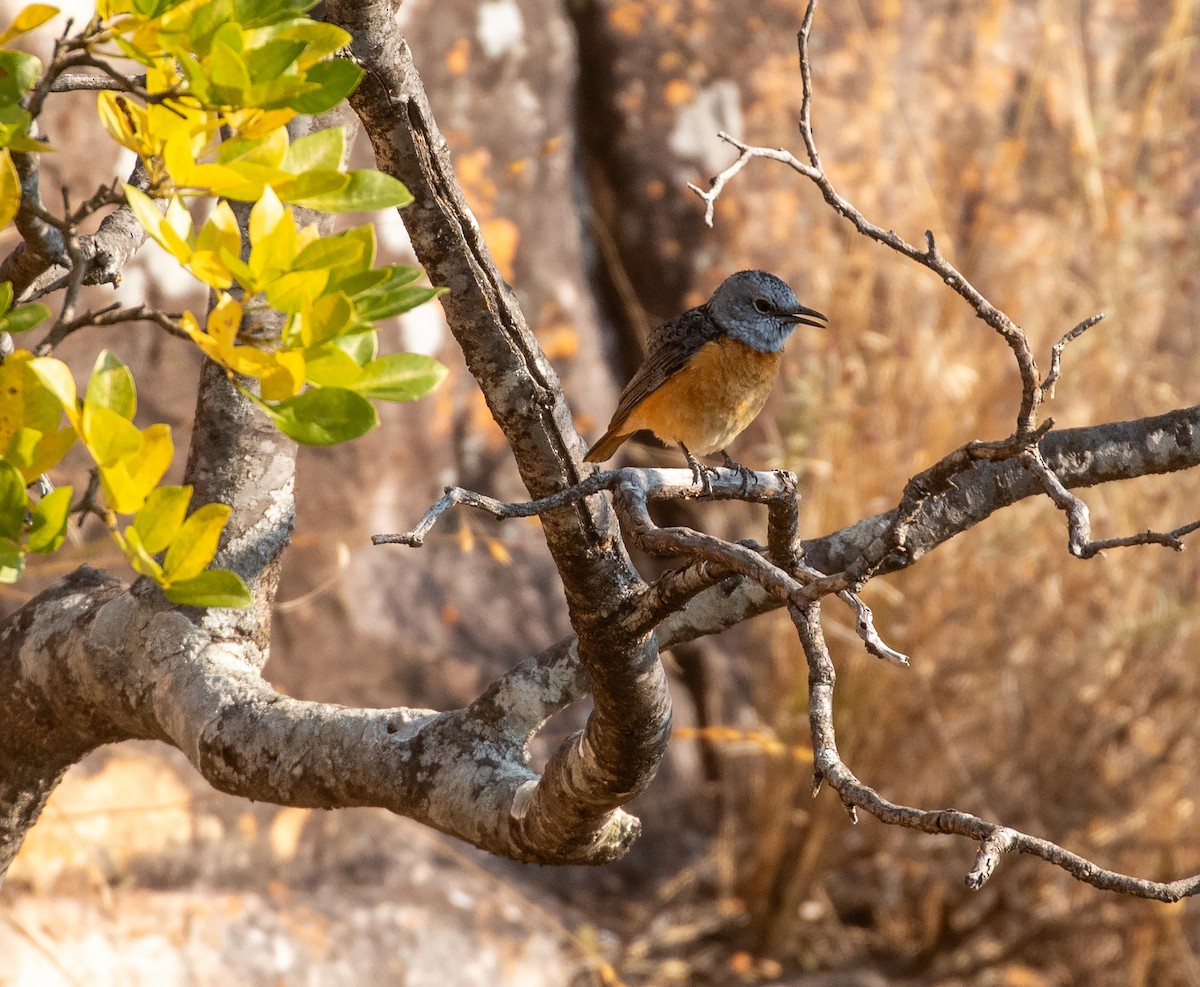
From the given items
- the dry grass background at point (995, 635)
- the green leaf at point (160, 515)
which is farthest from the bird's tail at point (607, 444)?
the green leaf at point (160, 515)

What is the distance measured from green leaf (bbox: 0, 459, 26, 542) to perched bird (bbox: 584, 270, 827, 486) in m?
2.27

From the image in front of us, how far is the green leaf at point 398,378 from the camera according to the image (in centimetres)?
114

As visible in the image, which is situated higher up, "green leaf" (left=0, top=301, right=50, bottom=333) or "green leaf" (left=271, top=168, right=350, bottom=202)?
"green leaf" (left=271, top=168, right=350, bottom=202)

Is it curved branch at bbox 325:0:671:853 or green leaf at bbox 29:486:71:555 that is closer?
green leaf at bbox 29:486:71:555

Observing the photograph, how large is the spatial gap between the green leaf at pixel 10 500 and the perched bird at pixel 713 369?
7.46 ft

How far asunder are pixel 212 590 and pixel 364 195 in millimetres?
372

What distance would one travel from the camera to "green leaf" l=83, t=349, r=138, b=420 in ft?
3.40

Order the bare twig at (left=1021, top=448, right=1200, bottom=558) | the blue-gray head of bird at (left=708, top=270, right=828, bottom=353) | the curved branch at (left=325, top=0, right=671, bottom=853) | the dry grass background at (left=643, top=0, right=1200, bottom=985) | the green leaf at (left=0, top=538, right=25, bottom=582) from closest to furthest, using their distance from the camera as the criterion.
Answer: the green leaf at (left=0, top=538, right=25, bottom=582) < the bare twig at (left=1021, top=448, right=1200, bottom=558) < the curved branch at (left=325, top=0, right=671, bottom=853) < the blue-gray head of bird at (left=708, top=270, right=828, bottom=353) < the dry grass background at (left=643, top=0, right=1200, bottom=985)

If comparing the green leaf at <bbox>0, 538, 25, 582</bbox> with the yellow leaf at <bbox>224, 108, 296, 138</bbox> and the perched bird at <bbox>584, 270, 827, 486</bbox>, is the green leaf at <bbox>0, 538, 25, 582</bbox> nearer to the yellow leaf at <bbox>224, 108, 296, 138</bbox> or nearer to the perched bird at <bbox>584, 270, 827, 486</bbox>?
the yellow leaf at <bbox>224, 108, 296, 138</bbox>

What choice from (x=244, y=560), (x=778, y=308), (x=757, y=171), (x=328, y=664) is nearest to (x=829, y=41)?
(x=757, y=171)

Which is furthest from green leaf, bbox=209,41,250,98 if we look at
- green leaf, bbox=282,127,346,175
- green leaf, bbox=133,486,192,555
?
green leaf, bbox=133,486,192,555

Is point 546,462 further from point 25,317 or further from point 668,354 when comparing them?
point 668,354

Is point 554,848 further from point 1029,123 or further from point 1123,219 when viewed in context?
point 1029,123

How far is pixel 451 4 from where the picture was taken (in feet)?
16.3
